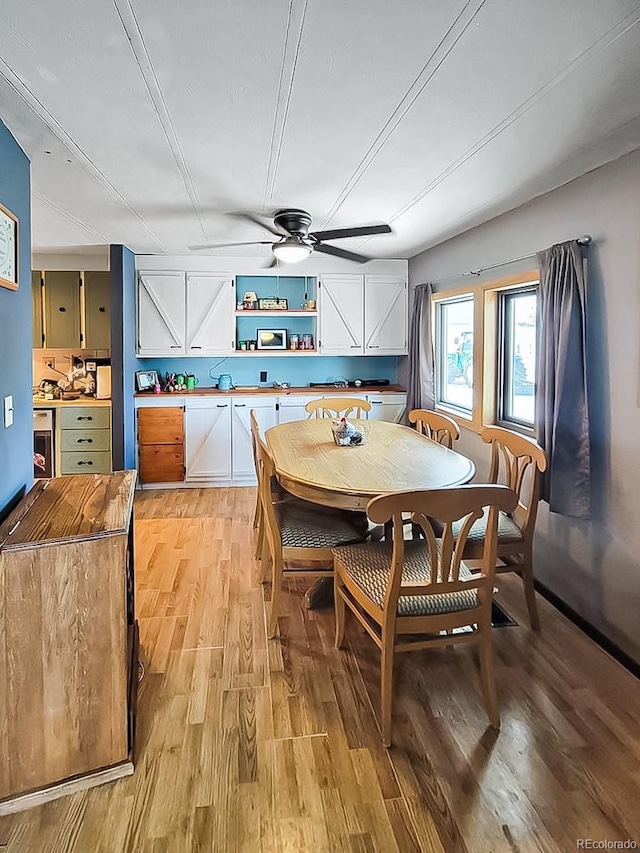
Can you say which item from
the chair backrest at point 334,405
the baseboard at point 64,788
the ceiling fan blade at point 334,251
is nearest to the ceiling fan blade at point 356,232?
the ceiling fan blade at point 334,251

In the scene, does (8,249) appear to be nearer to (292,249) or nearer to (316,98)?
(316,98)

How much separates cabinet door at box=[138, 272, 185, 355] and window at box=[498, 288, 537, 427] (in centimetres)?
316

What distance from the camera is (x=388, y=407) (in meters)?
6.23

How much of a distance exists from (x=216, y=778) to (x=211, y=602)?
4.45 ft

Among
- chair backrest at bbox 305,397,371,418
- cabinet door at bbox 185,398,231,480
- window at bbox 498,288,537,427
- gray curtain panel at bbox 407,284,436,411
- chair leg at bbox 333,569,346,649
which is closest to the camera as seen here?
chair leg at bbox 333,569,346,649

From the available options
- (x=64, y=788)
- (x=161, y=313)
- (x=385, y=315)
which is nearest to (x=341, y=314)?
(x=385, y=315)

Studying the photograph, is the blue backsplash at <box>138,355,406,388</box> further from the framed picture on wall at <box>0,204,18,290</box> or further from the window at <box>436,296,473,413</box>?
the framed picture on wall at <box>0,204,18,290</box>

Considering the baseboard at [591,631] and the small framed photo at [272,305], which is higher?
the small framed photo at [272,305]

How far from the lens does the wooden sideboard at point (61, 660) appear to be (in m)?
1.80

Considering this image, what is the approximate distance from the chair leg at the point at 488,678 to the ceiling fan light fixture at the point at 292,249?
2.48 meters

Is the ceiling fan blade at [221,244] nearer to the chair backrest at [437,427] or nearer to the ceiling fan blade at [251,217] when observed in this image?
the ceiling fan blade at [251,217]

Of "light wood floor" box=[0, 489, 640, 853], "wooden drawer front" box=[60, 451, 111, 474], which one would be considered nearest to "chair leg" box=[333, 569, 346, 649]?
"light wood floor" box=[0, 489, 640, 853]

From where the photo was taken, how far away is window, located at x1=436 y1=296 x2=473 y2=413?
5000 mm

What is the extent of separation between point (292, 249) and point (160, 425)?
108 inches
